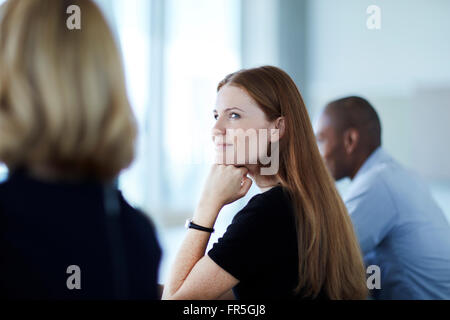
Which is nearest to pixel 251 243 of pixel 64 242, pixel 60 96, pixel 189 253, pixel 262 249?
pixel 262 249

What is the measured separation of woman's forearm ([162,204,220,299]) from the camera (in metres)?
0.99

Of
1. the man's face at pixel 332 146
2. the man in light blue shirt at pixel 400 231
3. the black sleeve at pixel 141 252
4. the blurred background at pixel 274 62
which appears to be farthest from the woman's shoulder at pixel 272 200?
the blurred background at pixel 274 62

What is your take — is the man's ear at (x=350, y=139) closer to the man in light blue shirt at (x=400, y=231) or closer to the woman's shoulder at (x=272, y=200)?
the man in light blue shirt at (x=400, y=231)

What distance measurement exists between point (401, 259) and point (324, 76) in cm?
279

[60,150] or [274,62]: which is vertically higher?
[274,62]

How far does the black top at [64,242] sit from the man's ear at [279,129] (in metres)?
0.47


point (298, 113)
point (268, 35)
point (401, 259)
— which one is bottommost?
point (401, 259)

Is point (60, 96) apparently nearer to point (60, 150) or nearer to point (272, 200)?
point (60, 150)

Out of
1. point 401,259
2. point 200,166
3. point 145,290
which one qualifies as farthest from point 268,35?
point 145,290

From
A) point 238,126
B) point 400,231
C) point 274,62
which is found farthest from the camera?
point 274,62

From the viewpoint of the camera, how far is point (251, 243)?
954mm

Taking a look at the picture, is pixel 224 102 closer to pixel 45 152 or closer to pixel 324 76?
pixel 45 152

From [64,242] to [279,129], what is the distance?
61cm
